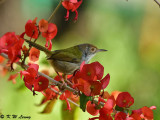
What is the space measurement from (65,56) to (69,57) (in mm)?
48

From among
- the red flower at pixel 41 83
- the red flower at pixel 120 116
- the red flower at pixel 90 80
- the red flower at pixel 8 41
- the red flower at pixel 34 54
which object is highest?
the red flower at pixel 8 41

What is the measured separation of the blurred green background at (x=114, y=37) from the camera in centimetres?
276

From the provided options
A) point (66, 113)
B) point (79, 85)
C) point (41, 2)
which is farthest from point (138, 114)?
point (41, 2)

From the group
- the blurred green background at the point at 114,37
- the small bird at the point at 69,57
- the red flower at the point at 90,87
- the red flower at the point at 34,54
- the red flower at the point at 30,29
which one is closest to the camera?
the red flower at the point at 90,87

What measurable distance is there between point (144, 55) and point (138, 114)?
2.82 meters

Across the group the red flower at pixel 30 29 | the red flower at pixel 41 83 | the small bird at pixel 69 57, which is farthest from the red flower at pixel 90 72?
the small bird at pixel 69 57

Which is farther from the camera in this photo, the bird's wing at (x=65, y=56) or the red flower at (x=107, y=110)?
the bird's wing at (x=65, y=56)

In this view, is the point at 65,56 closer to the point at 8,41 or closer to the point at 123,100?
the point at 8,41

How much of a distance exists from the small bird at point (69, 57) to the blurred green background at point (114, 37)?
60 cm

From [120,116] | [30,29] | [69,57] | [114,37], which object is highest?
[114,37]

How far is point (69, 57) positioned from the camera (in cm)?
168

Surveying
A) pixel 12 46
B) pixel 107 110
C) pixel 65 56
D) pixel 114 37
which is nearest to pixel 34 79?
pixel 12 46

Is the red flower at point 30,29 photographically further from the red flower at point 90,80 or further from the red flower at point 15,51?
the red flower at point 90,80

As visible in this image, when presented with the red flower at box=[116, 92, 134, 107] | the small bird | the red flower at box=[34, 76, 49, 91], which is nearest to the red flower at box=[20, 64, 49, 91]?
the red flower at box=[34, 76, 49, 91]
